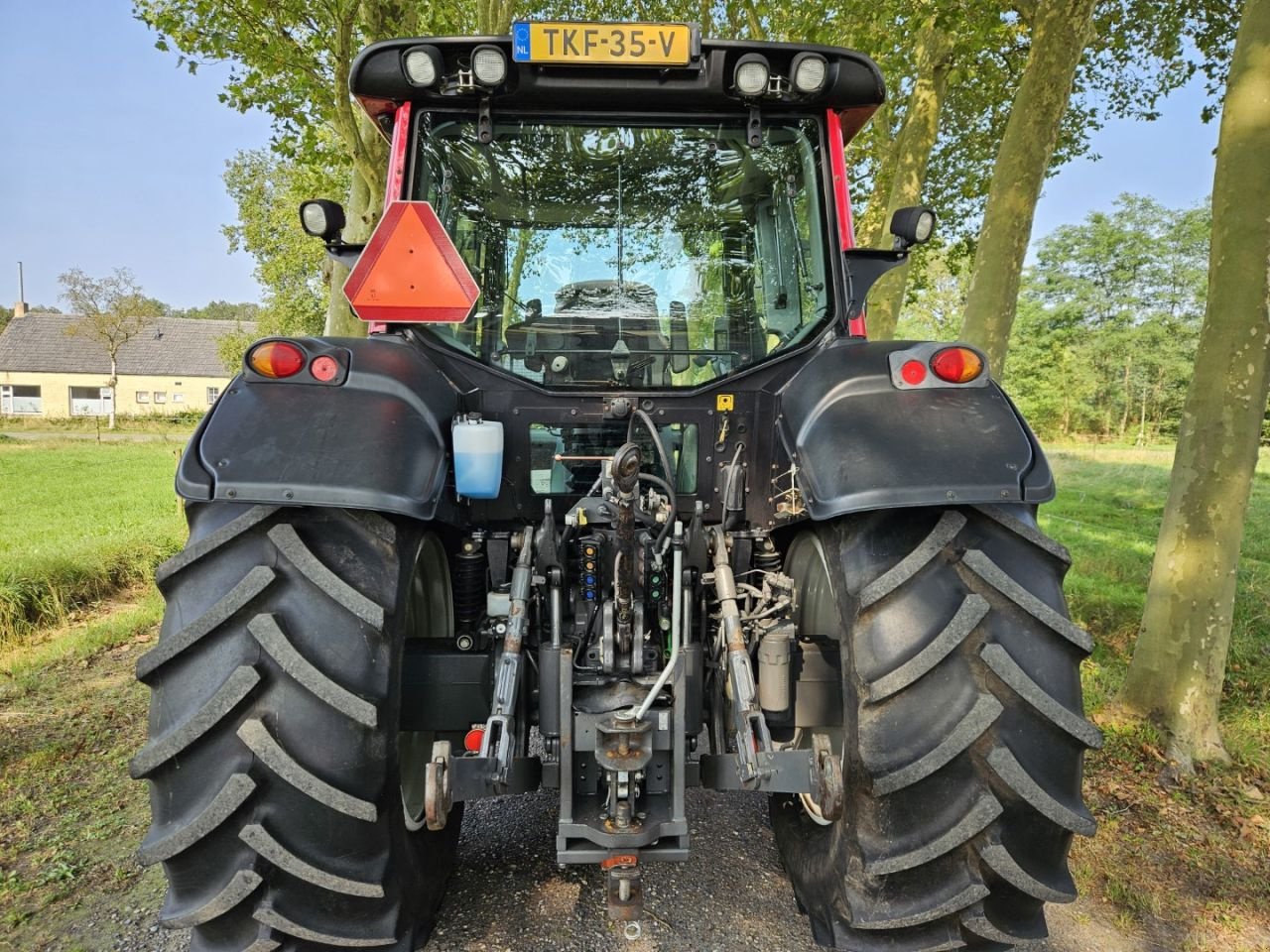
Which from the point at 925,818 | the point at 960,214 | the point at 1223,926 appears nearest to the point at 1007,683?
the point at 925,818

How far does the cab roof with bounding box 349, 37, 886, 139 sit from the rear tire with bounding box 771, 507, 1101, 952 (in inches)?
60.9

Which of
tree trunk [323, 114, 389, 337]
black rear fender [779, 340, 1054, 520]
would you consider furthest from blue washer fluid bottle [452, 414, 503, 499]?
tree trunk [323, 114, 389, 337]

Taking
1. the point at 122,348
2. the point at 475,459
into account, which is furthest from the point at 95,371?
the point at 475,459

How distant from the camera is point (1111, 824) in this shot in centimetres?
337

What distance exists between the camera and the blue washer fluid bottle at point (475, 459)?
227 cm

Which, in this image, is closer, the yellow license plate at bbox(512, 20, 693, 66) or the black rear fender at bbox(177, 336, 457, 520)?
the black rear fender at bbox(177, 336, 457, 520)

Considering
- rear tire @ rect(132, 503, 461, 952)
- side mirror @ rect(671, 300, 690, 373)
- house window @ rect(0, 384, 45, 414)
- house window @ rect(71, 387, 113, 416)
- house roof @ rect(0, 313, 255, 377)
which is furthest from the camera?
house window @ rect(71, 387, 113, 416)

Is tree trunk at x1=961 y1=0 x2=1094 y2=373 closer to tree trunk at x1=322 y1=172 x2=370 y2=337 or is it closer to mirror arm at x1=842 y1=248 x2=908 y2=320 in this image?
mirror arm at x1=842 y1=248 x2=908 y2=320

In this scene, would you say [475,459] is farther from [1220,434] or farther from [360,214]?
[360,214]

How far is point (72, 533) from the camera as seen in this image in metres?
8.32

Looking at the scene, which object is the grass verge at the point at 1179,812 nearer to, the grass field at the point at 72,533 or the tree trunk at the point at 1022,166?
the tree trunk at the point at 1022,166

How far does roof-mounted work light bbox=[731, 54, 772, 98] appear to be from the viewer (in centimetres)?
253

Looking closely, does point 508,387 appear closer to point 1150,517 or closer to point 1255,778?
point 1255,778

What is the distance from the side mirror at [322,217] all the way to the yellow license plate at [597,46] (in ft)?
2.84
